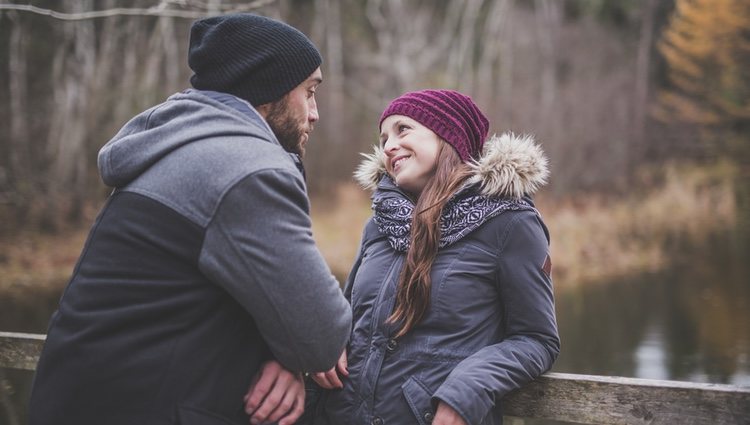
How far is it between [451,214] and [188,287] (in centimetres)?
86

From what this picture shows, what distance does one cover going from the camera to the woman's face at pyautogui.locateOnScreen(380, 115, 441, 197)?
89.9 inches

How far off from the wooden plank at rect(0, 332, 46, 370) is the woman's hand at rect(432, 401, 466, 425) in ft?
5.40

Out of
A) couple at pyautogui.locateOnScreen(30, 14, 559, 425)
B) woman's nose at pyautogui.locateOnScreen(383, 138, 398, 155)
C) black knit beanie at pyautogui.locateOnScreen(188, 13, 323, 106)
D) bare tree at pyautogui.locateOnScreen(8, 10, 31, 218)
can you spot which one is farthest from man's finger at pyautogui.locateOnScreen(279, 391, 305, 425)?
bare tree at pyautogui.locateOnScreen(8, 10, 31, 218)

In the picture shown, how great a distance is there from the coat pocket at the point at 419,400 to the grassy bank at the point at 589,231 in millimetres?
9599

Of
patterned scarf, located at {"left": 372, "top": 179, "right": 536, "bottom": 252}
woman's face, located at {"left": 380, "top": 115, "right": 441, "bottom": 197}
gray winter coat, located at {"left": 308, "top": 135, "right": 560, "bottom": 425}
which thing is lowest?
gray winter coat, located at {"left": 308, "top": 135, "right": 560, "bottom": 425}

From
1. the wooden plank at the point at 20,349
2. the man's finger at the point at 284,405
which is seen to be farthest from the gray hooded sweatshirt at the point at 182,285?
the wooden plank at the point at 20,349

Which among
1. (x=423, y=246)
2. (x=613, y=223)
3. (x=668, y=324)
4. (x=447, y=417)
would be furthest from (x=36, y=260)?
(x=613, y=223)

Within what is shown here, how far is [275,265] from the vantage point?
60.1 inches

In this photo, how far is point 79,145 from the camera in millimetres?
13164

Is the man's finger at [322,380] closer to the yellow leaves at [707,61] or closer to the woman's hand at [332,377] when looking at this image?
the woman's hand at [332,377]

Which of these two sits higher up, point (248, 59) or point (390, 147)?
point (248, 59)

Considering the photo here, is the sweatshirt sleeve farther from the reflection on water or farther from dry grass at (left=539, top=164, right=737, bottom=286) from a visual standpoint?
dry grass at (left=539, top=164, right=737, bottom=286)

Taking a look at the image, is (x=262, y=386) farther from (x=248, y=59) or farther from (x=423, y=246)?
(x=248, y=59)

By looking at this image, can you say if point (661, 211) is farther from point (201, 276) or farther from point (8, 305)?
point (201, 276)
